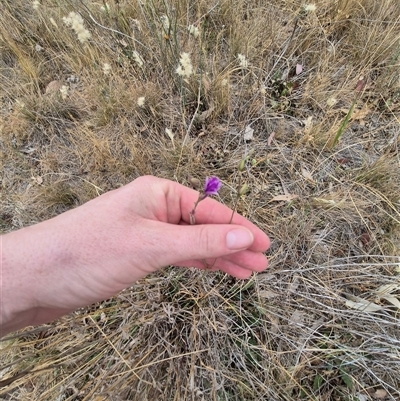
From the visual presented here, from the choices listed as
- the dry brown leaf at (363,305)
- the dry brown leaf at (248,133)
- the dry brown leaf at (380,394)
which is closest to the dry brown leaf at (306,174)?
the dry brown leaf at (248,133)

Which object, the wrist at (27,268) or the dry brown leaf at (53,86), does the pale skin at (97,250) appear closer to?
the wrist at (27,268)

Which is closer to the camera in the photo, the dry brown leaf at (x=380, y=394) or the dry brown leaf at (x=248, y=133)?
the dry brown leaf at (x=380, y=394)

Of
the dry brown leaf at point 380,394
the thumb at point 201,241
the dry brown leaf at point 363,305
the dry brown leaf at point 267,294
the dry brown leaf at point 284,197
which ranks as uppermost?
the thumb at point 201,241

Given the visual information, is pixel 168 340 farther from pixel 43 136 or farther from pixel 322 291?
pixel 43 136

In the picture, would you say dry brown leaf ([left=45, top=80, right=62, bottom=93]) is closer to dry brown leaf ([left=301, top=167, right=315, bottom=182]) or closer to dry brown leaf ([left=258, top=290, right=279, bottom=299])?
dry brown leaf ([left=301, top=167, right=315, bottom=182])

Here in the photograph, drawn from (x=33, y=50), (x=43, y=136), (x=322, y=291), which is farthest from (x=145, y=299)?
(x=33, y=50)

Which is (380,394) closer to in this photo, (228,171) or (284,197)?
(284,197)

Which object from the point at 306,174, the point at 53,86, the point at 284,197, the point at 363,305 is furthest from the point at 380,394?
the point at 53,86
